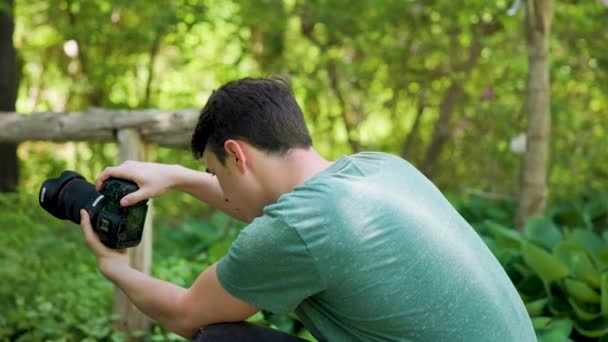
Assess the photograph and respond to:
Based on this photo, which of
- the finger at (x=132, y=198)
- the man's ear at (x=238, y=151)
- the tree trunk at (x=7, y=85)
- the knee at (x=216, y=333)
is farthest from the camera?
the tree trunk at (x=7, y=85)

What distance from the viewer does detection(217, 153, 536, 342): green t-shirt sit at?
1909 millimetres

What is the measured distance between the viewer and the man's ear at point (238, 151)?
205cm

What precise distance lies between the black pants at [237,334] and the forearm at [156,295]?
43 mm

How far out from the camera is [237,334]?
2.22 m

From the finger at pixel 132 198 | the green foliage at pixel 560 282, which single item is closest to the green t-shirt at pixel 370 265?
the finger at pixel 132 198

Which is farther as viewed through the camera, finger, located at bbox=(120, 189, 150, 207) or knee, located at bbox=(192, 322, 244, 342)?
finger, located at bbox=(120, 189, 150, 207)

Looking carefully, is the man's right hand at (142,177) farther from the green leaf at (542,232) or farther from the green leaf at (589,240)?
the green leaf at (589,240)

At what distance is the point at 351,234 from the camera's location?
192cm

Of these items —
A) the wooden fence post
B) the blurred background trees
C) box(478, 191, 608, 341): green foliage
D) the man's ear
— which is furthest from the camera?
the blurred background trees

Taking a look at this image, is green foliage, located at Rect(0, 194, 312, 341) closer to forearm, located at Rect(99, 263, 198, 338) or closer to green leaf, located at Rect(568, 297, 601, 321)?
green leaf, located at Rect(568, 297, 601, 321)

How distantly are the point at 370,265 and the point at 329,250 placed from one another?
106 millimetres

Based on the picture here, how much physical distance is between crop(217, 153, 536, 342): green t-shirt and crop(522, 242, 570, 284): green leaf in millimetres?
1418

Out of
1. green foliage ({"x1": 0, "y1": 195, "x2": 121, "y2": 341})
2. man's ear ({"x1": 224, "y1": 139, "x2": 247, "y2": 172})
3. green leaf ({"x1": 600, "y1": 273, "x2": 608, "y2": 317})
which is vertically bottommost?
green foliage ({"x1": 0, "y1": 195, "x2": 121, "y2": 341})

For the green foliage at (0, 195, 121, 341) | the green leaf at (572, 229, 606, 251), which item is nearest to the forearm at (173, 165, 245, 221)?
→ the green foliage at (0, 195, 121, 341)
